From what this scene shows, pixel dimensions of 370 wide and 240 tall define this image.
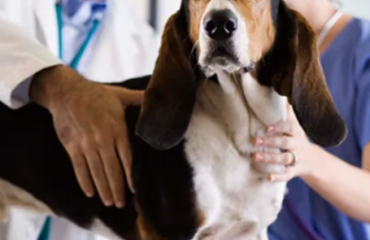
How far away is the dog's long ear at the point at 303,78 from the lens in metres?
1.04

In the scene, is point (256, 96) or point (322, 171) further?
point (322, 171)

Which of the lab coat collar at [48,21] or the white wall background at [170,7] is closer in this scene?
the lab coat collar at [48,21]

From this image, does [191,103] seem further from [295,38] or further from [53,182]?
[53,182]

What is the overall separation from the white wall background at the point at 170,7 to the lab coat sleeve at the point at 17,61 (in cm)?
129

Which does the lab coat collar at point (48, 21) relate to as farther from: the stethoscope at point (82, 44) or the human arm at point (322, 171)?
the human arm at point (322, 171)

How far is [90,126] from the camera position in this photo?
44.2 inches

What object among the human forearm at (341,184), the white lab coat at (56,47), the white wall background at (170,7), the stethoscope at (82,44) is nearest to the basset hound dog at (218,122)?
the human forearm at (341,184)

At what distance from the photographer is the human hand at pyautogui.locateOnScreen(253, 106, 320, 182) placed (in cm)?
106

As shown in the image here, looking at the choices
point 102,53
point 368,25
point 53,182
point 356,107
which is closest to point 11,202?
point 53,182

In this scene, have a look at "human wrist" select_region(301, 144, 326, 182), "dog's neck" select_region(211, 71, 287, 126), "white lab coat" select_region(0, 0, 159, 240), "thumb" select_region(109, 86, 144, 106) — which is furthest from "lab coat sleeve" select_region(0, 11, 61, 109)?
"human wrist" select_region(301, 144, 326, 182)

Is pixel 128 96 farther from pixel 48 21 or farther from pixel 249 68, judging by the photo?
pixel 48 21

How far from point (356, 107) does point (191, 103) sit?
0.47 m

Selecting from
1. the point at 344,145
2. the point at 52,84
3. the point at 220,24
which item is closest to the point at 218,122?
the point at 220,24

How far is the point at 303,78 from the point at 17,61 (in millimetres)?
509
